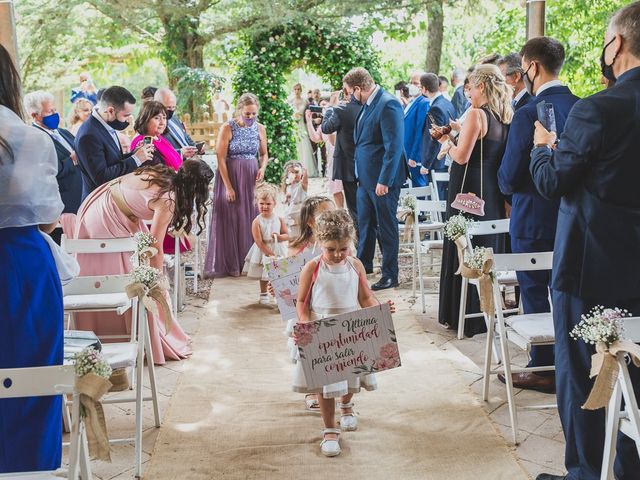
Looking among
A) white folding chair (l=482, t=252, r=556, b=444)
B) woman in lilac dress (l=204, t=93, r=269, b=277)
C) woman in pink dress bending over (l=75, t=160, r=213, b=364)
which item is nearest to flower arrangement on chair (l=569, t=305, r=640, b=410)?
white folding chair (l=482, t=252, r=556, b=444)

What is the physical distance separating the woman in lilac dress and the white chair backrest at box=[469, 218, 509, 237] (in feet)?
12.2

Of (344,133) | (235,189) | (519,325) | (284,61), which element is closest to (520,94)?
(519,325)

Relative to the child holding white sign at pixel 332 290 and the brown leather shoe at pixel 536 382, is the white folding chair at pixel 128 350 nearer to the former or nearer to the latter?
the child holding white sign at pixel 332 290

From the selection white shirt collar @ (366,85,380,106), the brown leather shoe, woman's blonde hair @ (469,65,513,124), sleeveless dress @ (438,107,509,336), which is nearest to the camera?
the brown leather shoe

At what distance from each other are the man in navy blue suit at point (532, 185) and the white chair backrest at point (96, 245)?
2333 millimetres

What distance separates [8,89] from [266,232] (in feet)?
14.0

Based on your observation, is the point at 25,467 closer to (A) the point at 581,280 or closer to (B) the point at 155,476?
(B) the point at 155,476

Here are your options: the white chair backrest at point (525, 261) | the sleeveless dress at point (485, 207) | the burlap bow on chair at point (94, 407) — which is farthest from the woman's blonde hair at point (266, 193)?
the burlap bow on chair at point (94, 407)

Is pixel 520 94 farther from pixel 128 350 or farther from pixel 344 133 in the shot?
pixel 344 133

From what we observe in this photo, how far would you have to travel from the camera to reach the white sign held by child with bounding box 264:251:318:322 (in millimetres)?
4441

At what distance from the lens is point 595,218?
294 centimetres

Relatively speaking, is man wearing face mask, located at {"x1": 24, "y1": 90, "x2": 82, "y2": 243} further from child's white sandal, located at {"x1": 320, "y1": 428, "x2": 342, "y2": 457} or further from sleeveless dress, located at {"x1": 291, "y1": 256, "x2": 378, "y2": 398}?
child's white sandal, located at {"x1": 320, "y1": 428, "x2": 342, "y2": 457}

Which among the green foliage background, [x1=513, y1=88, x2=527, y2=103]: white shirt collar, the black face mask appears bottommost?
the black face mask

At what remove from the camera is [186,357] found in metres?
5.57
